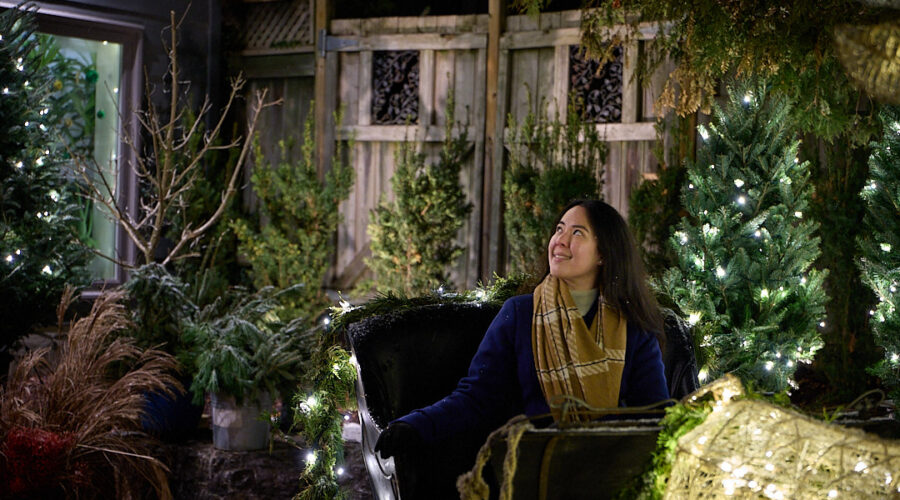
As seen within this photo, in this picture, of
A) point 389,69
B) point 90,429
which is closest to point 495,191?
point 389,69

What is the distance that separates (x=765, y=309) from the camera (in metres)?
5.72

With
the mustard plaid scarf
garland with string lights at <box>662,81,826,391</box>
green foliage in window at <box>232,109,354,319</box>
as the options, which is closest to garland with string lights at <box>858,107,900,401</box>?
garland with string lights at <box>662,81,826,391</box>

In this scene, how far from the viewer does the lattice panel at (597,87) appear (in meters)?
8.09

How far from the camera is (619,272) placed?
3533mm

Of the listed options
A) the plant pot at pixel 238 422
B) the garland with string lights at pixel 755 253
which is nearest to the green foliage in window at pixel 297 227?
the plant pot at pixel 238 422

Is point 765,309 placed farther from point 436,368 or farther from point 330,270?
point 330,270

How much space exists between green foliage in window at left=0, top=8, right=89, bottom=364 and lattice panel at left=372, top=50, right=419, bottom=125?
10.5 ft

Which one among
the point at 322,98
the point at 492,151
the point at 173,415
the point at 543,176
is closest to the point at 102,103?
the point at 322,98

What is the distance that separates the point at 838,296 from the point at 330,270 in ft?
15.6

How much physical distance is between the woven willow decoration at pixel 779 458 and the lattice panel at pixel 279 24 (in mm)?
8072

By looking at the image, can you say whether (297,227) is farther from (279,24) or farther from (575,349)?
(575,349)

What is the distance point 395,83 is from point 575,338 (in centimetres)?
632

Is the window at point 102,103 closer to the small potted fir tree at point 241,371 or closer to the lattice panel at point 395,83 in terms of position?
the lattice panel at point 395,83

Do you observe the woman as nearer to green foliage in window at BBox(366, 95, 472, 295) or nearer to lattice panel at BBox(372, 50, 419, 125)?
green foliage in window at BBox(366, 95, 472, 295)
